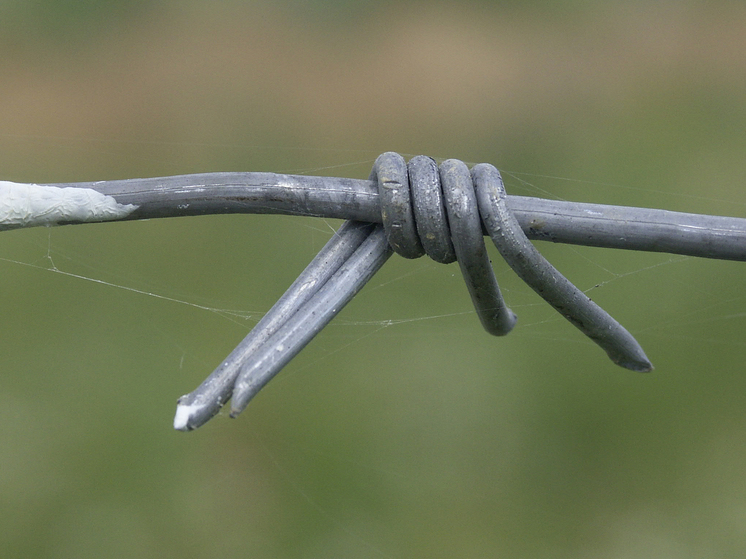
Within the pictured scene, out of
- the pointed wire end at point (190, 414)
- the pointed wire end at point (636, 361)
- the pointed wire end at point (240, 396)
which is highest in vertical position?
the pointed wire end at point (240, 396)

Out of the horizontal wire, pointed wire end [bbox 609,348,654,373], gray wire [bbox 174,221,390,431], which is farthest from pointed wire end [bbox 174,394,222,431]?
pointed wire end [bbox 609,348,654,373]

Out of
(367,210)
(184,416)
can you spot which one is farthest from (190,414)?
(367,210)

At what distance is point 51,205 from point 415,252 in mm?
243

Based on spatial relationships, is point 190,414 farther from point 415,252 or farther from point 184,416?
point 415,252

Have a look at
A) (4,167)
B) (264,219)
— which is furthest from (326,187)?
(4,167)

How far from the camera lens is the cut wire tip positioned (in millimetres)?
349

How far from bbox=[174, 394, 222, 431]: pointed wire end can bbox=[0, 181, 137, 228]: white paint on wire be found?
145mm

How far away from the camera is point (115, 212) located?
1.26 ft

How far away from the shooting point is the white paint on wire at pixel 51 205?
380mm

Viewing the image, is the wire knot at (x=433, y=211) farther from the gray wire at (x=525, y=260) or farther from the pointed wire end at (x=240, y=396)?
the pointed wire end at (x=240, y=396)

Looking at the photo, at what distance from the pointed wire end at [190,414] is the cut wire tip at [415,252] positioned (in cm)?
1

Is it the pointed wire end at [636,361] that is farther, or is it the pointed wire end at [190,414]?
the pointed wire end at [636,361]

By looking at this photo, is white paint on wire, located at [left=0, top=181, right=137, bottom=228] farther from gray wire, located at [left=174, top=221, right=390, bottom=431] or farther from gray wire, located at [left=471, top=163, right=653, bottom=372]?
gray wire, located at [left=471, top=163, right=653, bottom=372]

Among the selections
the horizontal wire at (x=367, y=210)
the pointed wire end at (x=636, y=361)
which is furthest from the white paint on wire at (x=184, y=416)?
the pointed wire end at (x=636, y=361)
